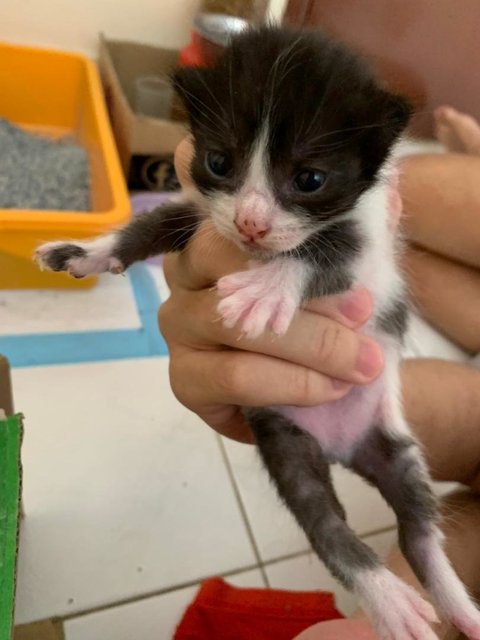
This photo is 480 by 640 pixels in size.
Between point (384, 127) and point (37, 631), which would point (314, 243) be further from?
point (37, 631)

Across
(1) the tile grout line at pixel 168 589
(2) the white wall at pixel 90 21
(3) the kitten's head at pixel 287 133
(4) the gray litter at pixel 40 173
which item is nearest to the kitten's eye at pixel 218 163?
(3) the kitten's head at pixel 287 133

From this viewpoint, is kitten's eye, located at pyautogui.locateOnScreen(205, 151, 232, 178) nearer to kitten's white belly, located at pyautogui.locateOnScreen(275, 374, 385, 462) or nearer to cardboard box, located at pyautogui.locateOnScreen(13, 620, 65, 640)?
kitten's white belly, located at pyautogui.locateOnScreen(275, 374, 385, 462)

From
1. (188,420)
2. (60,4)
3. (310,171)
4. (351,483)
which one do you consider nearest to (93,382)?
(188,420)

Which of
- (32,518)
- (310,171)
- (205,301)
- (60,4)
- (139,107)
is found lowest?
(32,518)

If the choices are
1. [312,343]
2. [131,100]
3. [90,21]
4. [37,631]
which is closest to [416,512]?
[312,343]

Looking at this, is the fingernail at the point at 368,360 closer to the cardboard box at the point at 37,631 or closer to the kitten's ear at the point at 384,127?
the kitten's ear at the point at 384,127

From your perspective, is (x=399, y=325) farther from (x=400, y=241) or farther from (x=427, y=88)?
(x=427, y=88)
